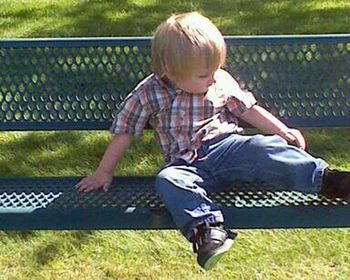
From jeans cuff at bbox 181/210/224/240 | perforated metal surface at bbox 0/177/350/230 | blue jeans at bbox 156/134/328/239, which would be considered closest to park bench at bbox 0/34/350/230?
blue jeans at bbox 156/134/328/239

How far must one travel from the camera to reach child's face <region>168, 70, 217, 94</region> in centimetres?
302

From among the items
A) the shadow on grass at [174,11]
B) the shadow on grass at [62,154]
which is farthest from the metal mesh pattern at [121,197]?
the shadow on grass at [174,11]

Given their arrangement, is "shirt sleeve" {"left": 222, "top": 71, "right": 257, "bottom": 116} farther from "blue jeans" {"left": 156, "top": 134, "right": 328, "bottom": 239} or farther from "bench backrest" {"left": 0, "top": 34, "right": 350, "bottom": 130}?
"bench backrest" {"left": 0, "top": 34, "right": 350, "bottom": 130}

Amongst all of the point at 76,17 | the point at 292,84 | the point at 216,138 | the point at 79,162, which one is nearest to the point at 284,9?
the point at 76,17

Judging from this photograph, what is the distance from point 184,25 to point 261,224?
675mm

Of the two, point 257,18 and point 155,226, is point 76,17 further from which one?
point 155,226

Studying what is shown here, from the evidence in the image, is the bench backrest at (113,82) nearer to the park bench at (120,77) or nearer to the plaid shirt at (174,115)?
the park bench at (120,77)

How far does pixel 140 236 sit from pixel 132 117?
2.65ft

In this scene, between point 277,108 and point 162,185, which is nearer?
point 162,185

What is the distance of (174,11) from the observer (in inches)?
295

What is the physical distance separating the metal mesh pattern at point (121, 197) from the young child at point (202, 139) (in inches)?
1.5

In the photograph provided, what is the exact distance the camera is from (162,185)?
9.43 ft

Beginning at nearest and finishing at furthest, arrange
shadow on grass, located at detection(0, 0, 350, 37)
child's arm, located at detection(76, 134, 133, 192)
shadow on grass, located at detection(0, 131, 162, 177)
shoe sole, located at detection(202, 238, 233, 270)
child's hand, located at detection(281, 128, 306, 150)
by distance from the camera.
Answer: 1. shoe sole, located at detection(202, 238, 233, 270)
2. child's arm, located at detection(76, 134, 133, 192)
3. child's hand, located at detection(281, 128, 306, 150)
4. shadow on grass, located at detection(0, 131, 162, 177)
5. shadow on grass, located at detection(0, 0, 350, 37)

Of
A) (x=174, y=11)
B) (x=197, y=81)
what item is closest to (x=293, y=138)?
(x=197, y=81)
